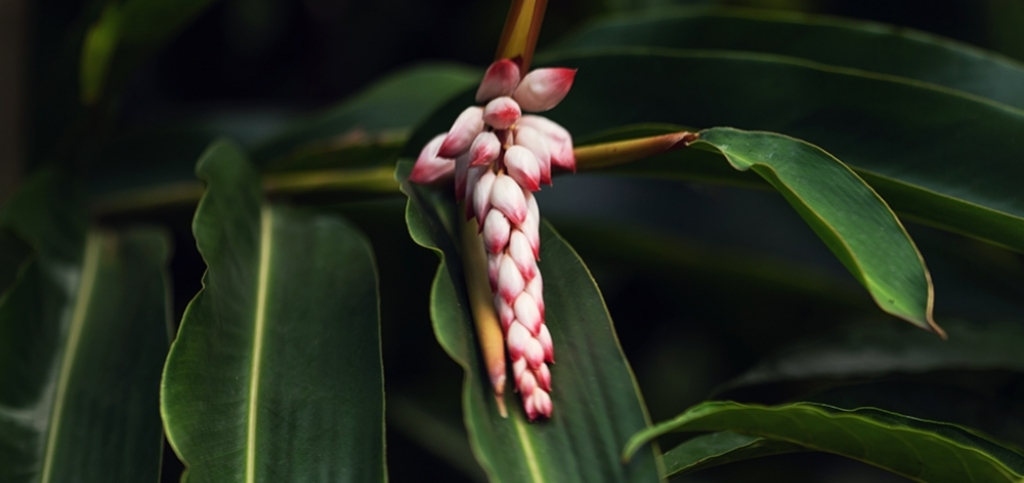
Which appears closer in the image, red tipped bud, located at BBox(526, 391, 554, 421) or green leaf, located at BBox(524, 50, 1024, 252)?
red tipped bud, located at BBox(526, 391, 554, 421)

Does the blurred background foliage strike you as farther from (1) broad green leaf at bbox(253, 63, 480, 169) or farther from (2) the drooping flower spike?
(2) the drooping flower spike

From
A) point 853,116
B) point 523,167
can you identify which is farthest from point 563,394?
point 853,116

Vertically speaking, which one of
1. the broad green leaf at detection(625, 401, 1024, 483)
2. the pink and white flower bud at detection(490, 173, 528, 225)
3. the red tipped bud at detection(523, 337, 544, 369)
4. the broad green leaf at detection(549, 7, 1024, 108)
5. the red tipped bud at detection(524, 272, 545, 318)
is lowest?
the broad green leaf at detection(625, 401, 1024, 483)

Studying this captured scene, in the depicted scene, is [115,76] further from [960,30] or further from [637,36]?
[960,30]

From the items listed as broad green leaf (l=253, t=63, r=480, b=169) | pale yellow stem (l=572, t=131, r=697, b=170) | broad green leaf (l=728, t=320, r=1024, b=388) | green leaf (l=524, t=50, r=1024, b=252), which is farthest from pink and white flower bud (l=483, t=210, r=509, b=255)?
broad green leaf (l=253, t=63, r=480, b=169)

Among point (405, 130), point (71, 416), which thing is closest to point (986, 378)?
point (405, 130)

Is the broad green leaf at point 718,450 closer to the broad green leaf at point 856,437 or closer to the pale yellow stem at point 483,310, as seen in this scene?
the broad green leaf at point 856,437

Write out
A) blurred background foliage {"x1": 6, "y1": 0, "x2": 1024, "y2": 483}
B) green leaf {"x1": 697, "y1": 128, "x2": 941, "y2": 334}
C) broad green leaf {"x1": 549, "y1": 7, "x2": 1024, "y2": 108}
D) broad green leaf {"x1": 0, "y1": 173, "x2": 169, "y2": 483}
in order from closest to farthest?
1. green leaf {"x1": 697, "y1": 128, "x2": 941, "y2": 334}
2. broad green leaf {"x1": 0, "y1": 173, "x2": 169, "y2": 483}
3. broad green leaf {"x1": 549, "y1": 7, "x2": 1024, "y2": 108}
4. blurred background foliage {"x1": 6, "y1": 0, "x2": 1024, "y2": 483}
